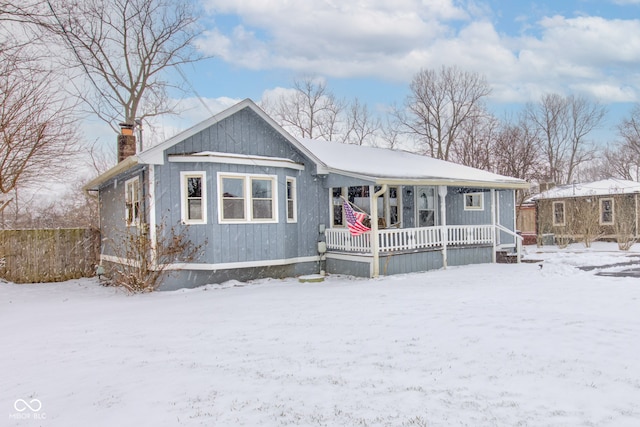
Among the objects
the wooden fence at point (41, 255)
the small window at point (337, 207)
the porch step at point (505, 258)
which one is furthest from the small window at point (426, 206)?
the wooden fence at point (41, 255)

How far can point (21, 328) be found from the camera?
7527 millimetres

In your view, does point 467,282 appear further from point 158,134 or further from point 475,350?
point 158,134

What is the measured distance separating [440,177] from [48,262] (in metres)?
13.0

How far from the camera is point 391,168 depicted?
14.0 metres

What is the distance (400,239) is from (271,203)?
392 centimetres

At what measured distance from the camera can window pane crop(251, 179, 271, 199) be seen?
1167 cm

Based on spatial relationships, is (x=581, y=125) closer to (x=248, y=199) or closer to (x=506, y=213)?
(x=506, y=213)

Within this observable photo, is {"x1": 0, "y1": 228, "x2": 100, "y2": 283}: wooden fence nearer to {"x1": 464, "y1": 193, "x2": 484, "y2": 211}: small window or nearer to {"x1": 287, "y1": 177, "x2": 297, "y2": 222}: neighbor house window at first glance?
{"x1": 287, "y1": 177, "x2": 297, "y2": 222}: neighbor house window

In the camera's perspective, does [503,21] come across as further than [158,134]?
No

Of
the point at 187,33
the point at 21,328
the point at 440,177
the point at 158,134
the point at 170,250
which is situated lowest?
the point at 21,328

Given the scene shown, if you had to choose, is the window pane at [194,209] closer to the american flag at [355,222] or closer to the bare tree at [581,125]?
the american flag at [355,222]

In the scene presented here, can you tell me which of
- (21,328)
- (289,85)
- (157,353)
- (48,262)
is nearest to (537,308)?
(157,353)

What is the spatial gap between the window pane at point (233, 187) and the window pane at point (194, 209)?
692 millimetres

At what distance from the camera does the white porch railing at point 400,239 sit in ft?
41.1
